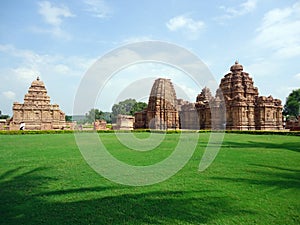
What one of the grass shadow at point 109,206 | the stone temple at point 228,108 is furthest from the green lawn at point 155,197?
the stone temple at point 228,108

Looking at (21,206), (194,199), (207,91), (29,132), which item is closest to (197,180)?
(194,199)

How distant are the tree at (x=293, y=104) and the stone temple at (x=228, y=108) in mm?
36250

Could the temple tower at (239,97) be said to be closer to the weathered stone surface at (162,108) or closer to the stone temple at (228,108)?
the stone temple at (228,108)

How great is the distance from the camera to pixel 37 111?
135ft

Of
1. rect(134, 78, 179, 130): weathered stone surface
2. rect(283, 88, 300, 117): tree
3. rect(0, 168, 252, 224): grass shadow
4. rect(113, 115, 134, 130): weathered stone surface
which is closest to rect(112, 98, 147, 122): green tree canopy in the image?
rect(113, 115, 134, 130): weathered stone surface

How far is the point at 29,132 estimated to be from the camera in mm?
25906

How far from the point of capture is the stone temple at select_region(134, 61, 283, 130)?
32000 millimetres

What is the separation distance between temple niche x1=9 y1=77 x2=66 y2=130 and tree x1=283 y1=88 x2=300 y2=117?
59.2 m

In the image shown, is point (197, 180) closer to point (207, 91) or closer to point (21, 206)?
point (21, 206)

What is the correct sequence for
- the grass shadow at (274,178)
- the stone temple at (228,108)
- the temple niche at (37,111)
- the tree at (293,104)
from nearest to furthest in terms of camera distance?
the grass shadow at (274,178)
the stone temple at (228,108)
the temple niche at (37,111)
the tree at (293,104)

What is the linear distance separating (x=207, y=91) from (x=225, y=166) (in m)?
35.7

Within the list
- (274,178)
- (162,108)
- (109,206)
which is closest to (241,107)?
(162,108)

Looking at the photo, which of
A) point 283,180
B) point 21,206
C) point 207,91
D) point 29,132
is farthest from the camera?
point 207,91

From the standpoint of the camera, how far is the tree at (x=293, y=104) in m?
64.8
